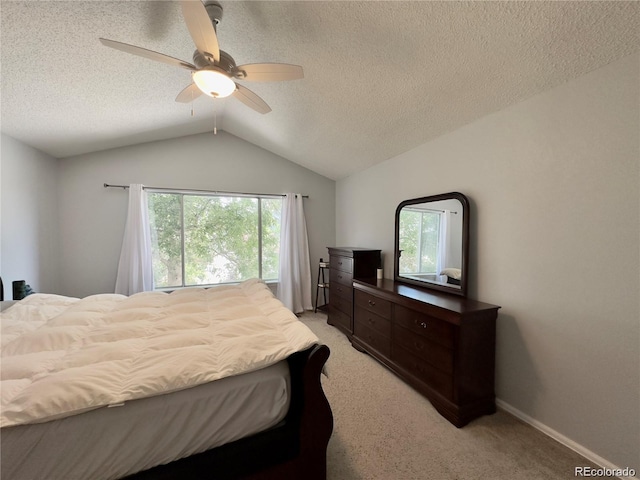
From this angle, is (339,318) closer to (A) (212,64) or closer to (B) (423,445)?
(B) (423,445)

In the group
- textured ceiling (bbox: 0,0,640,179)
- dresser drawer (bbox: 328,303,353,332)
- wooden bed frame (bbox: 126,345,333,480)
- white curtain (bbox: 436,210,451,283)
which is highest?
textured ceiling (bbox: 0,0,640,179)

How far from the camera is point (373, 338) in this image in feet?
8.54

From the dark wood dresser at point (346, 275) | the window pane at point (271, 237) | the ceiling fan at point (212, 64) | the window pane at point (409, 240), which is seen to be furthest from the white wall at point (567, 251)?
the window pane at point (271, 237)

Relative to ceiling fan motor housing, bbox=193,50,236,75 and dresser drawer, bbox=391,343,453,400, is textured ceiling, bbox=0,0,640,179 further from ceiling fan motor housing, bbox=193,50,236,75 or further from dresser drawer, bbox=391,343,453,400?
dresser drawer, bbox=391,343,453,400

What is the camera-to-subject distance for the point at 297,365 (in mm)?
1264

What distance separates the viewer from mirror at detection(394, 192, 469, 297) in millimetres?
2139

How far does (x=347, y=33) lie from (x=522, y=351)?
244cm

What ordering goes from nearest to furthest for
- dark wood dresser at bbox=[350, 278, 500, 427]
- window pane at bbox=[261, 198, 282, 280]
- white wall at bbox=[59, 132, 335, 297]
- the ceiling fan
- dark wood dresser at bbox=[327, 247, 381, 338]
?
the ceiling fan → dark wood dresser at bbox=[350, 278, 500, 427] → dark wood dresser at bbox=[327, 247, 381, 338] → white wall at bbox=[59, 132, 335, 297] → window pane at bbox=[261, 198, 282, 280]

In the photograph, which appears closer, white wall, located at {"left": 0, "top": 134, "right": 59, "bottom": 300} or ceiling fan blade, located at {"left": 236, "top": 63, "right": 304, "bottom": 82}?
ceiling fan blade, located at {"left": 236, "top": 63, "right": 304, "bottom": 82}

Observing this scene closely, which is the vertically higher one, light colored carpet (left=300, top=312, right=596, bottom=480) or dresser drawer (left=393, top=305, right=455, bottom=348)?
dresser drawer (left=393, top=305, right=455, bottom=348)

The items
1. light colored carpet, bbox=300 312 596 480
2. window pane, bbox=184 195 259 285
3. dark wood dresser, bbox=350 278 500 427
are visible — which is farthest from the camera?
window pane, bbox=184 195 259 285

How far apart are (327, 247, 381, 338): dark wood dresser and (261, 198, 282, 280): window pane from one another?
1.12 m

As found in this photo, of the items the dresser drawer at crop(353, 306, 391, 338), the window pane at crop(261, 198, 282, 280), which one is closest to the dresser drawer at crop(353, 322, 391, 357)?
the dresser drawer at crop(353, 306, 391, 338)

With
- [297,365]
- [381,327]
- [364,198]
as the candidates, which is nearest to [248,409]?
[297,365]
